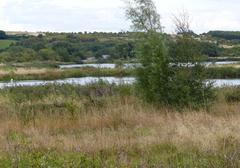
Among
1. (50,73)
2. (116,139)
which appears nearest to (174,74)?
(116,139)

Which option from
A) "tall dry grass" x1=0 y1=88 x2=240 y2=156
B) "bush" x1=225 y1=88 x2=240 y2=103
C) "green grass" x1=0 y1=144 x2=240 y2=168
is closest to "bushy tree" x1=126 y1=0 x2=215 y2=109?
"tall dry grass" x1=0 y1=88 x2=240 y2=156

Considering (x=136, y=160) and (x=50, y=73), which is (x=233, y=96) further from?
(x=50, y=73)

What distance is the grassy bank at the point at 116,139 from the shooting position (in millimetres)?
6531

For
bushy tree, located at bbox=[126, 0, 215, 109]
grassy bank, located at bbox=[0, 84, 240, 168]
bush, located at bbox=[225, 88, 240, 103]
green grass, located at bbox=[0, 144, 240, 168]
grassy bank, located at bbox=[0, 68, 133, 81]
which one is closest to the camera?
green grass, located at bbox=[0, 144, 240, 168]

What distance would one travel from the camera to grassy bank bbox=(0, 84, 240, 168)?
6531mm

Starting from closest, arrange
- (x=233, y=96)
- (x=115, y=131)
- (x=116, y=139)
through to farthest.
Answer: (x=116, y=139) < (x=115, y=131) < (x=233, y=96)

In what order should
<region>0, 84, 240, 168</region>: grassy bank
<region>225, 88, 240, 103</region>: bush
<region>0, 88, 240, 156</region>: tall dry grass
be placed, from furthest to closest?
<region>225, 88, 240, 103</region>: bush, <region>0, 88, 240, 156</region>: tall dry grass, <region>0, 84, 240, 168</region>: grassy bank

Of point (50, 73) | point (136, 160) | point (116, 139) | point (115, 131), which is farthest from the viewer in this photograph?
point (50, 73)

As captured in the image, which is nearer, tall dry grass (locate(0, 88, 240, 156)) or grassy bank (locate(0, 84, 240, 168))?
grassy bank (locate(0, 84, 240, 168))

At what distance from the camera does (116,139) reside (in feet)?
29.3

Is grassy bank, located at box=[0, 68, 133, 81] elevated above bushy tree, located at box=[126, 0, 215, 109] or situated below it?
below

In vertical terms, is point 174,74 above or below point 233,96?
above

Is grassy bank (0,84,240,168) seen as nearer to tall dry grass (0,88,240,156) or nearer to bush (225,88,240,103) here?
tall dry grass (0,88,240,156)

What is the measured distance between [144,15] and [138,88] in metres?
3.27
